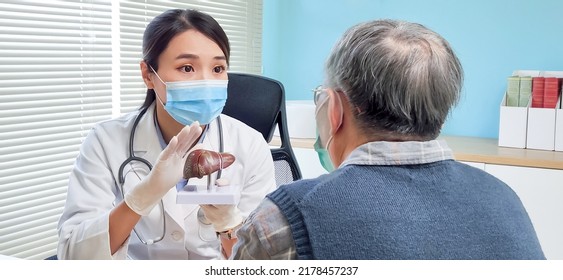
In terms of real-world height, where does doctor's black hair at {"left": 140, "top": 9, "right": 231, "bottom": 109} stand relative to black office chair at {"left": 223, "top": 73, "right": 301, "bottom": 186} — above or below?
above

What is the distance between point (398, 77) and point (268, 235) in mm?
311

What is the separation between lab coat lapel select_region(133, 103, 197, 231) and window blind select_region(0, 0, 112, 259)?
2.26 feet

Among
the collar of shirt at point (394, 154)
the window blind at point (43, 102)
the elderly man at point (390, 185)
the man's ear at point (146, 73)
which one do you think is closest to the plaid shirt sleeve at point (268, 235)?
the elderly man at point (390, 185)

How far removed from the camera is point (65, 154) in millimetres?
2359

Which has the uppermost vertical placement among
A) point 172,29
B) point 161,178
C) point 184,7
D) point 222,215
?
point 184,7

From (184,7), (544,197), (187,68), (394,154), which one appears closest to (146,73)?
(187,68)

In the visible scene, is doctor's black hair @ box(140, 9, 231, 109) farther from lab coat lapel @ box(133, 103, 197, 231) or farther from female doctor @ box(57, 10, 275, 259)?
lab coat lapel @ box(133, 103, 197, 231)

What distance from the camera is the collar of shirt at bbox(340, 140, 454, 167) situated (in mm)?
932

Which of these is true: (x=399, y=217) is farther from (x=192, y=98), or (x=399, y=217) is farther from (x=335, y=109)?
(x=192, y=98)

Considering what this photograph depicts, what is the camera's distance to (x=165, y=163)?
53.9 inches

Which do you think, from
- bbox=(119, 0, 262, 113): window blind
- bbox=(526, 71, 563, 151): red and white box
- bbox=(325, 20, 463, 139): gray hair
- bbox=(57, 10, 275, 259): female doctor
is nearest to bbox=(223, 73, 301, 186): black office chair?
bbox=(57, 10, 275, 259): female doctor

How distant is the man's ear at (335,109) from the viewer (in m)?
1.00

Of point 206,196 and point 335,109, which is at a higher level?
point 335,109

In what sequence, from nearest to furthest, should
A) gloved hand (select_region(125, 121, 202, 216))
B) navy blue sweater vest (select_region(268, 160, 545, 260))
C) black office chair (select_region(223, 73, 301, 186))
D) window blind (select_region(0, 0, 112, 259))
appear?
navy blue sweater vest (select_region(268, 160, 545, 260))
gloved hand (select_region(125, 121, 202, 216))
black office chair (select_region(223, 73, 301, 186))
window blind (select_region(0, 0, 112, 259))
